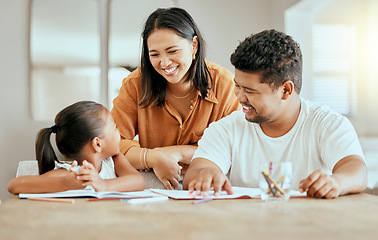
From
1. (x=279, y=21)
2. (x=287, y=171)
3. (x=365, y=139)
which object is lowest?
(x=365, y=139)

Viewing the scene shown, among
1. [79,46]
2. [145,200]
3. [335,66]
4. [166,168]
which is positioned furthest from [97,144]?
[335,66]

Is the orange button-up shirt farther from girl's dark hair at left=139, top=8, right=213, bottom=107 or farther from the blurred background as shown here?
the blurred background

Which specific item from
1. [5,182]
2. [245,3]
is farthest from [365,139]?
[5,182]

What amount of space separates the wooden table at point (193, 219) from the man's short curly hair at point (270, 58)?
52 centimetres

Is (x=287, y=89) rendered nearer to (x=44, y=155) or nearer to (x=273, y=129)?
(x=273, y=129)

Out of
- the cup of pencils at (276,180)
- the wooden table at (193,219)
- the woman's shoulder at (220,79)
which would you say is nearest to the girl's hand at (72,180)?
the wooden table at (193,219)

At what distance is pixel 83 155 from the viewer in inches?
71.9

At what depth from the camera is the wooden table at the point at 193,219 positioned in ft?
2.79

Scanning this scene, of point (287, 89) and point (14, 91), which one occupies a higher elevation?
point (287, 89)

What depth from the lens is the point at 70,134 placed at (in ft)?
5.90

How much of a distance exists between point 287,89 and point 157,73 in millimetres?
701

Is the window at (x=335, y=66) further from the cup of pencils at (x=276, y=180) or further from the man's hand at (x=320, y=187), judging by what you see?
the cup of pencils at (x=276, y=180)

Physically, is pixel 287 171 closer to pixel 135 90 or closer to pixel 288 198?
pixel 288 198

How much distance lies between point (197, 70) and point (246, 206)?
115 cm
